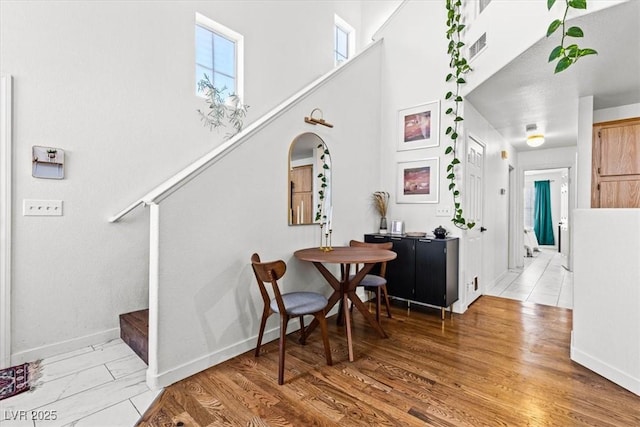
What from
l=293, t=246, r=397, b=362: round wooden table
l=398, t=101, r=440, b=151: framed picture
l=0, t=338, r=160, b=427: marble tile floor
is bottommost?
l=0, t=338, r=160, b=427: marble tile floor

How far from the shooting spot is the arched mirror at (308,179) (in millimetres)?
2963

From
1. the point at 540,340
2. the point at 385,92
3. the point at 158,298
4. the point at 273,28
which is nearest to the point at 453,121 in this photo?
the point at 385,92

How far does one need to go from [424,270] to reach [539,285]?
2.81 m

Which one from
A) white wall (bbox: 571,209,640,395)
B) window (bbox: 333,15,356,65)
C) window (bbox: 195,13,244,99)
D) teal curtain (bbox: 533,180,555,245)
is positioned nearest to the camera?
white wall (bbox: 571,209,640,395)

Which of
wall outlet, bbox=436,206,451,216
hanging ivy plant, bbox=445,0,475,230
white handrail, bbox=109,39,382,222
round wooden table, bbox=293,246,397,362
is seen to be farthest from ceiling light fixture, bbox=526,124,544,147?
round wooden table, bbox=293,246,397,362

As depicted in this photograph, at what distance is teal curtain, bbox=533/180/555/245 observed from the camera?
9820 mm

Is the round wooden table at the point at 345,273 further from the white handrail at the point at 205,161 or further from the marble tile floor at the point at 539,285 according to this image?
the marble tile floor at the point at 539,285

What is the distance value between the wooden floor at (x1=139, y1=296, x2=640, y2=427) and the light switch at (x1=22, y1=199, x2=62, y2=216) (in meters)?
1.66

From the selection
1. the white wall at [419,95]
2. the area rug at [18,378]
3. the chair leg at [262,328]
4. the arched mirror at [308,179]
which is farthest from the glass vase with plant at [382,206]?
the area rug at [18,378]

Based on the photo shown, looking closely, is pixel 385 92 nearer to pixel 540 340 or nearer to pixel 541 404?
pixel 540 340

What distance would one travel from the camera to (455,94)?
11.8 ft

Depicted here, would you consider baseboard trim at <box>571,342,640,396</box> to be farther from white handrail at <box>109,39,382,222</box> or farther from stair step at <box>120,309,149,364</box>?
stair step at <box>120,309,149,364</box>

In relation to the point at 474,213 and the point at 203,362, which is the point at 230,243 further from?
the point at 474,213

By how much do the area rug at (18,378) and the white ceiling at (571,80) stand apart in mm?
4481
